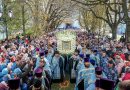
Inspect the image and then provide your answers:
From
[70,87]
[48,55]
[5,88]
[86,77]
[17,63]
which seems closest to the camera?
[5,88]

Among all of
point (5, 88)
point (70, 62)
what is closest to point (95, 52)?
point (70, 62)

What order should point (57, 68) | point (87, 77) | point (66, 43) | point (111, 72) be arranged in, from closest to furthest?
1. point (87, 77)
2. point (111, 72)
3. point (57, 68)
4. point (66, 43)

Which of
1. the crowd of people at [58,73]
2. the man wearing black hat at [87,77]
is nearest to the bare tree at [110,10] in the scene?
the crowd of people at [58,73]

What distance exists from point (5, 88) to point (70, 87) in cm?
880

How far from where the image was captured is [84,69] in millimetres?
13094

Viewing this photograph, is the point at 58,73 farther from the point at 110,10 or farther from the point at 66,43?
the point at 110,10

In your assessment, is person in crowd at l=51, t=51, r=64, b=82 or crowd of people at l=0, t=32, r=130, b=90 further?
person in crowd at l=51, t=51, r=64, b=82

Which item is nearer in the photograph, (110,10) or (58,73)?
(58,73)

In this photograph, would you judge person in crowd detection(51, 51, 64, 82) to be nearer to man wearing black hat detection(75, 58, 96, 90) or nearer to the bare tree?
man wearing black hat detection(75, 58, 96, 90)

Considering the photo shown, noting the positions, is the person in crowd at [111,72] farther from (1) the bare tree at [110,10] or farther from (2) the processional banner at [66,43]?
(1) the bare tree at [110,10]

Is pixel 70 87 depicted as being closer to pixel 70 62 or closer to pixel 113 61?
pixel 70 62

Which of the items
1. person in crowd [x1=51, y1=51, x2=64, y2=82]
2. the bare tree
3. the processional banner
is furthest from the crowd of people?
the bare tree

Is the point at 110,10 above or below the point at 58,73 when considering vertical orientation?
above

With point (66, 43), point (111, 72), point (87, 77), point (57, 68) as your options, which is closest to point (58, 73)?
point (57, 68)
